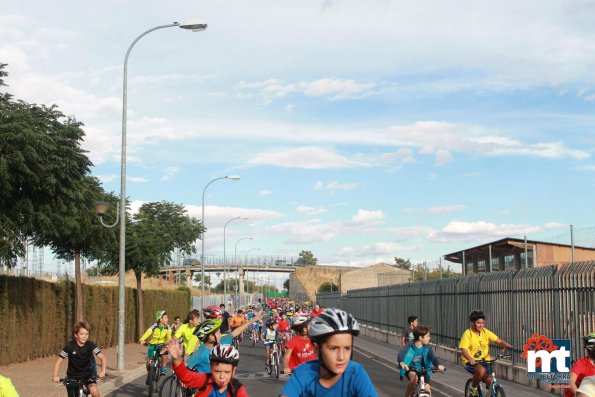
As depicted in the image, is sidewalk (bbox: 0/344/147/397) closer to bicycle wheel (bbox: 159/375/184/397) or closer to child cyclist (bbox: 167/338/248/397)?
bicycle wheel (bbox: 159/375/184/397)

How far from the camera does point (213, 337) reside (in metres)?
9.20

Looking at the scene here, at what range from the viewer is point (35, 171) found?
20.4 m

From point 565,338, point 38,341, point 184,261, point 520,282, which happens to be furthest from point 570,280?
point 184,261

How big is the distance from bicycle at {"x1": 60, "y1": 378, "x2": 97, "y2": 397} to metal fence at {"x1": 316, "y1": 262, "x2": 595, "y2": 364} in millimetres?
8863

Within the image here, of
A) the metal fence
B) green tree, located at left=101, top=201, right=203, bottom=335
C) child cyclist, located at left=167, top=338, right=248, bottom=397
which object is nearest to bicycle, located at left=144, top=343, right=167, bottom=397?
the metal fence

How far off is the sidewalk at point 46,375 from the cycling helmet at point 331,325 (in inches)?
547

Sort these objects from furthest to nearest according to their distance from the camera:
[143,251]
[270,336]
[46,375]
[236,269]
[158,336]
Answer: [236,269] < [143,251] < [270,336] < [46,375] < [158,336]

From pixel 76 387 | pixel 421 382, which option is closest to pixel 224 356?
pixel 76 387

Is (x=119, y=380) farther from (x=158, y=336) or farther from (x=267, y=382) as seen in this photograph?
(x=267, y=382)

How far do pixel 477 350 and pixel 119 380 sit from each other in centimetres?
1071

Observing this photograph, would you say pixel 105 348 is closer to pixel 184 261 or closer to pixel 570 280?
pixel 570 280

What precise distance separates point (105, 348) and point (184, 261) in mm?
94458

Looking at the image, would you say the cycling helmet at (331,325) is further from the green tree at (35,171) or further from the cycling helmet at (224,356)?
the green tree at (35,171)

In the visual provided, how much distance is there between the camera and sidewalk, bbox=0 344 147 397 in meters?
18.0
